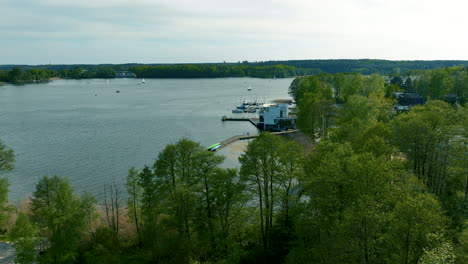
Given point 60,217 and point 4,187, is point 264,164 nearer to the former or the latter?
point 60,217

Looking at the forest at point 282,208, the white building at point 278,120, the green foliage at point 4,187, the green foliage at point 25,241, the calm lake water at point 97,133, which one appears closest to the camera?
the forest at point 282,208

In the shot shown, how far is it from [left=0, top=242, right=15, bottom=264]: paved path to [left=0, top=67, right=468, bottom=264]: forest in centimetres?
65

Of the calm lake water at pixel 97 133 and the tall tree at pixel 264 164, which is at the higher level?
the tall tree at pixel 264 164

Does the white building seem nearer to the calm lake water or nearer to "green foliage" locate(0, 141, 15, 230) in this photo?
the calm lake water

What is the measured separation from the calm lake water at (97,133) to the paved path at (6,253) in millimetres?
11030

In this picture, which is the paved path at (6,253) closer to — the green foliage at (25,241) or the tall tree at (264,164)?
the green foliage at (25,241)

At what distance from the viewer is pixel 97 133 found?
6425 cm

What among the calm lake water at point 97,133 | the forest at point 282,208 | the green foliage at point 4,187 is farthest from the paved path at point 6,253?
the calm lake water at point 97,133

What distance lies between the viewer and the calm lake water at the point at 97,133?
138 feet

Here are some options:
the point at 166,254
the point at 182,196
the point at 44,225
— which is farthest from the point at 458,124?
the point at 44,225

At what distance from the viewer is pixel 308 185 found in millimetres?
19031

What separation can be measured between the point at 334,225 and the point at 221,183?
24.2 feet

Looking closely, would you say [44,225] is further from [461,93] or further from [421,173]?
[461,93]

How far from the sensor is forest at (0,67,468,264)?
14.7m
